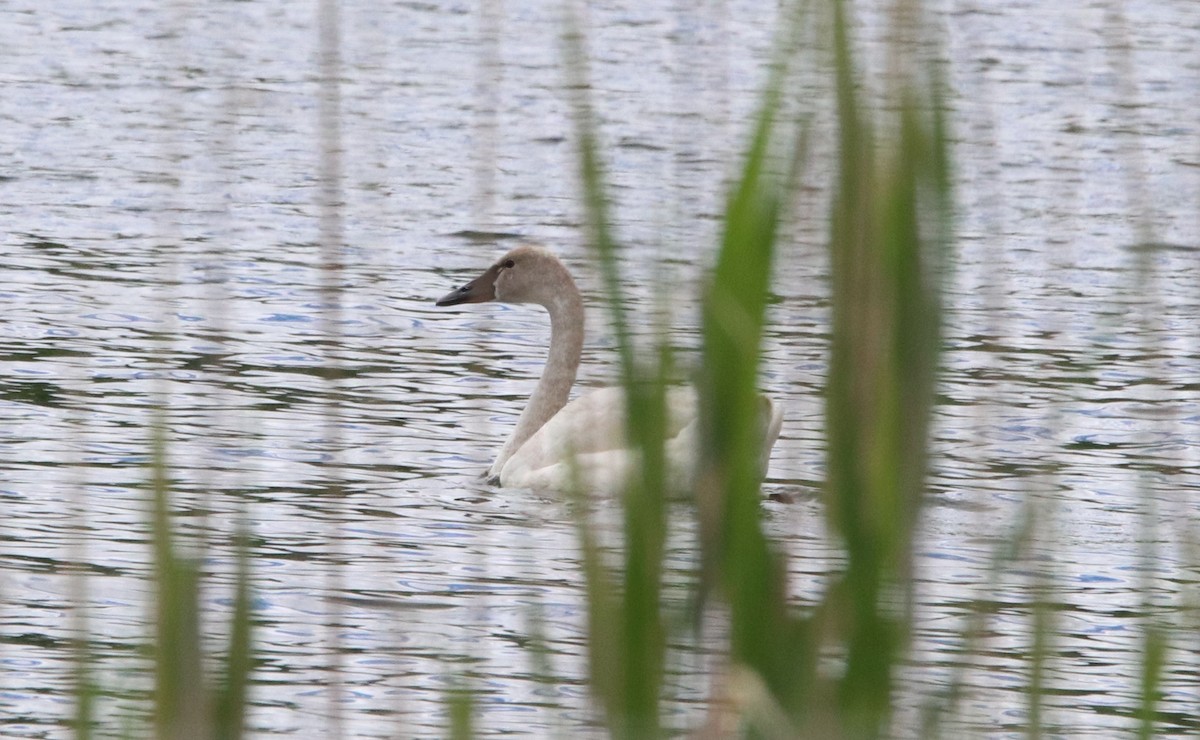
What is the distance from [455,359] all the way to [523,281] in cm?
99

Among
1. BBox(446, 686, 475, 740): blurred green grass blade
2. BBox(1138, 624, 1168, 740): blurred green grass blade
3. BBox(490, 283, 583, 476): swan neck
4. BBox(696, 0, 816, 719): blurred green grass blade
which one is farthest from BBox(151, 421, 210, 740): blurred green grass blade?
→ BBox(490, 283, 583, 476): swan neck

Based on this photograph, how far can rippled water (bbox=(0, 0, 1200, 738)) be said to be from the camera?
392cm

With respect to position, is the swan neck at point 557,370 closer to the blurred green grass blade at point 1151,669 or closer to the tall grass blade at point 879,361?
the blurred green grass blade at point 1151,669

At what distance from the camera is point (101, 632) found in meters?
6.60

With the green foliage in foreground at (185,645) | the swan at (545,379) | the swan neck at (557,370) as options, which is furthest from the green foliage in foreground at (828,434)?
the swan neck at (557,370)

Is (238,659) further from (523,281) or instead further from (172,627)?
(523,281)

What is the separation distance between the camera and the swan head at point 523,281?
10.5 m

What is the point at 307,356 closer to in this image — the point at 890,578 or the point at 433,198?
the point at 433,198

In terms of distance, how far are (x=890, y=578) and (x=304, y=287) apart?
976cm

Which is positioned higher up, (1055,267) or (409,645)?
(1055,267)

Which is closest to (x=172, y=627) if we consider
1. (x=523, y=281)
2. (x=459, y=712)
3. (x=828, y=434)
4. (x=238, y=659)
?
(x=238, y=659)

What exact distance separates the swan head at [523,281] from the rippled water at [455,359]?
1.30 feet

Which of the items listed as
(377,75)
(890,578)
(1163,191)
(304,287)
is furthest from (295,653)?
(377,75)

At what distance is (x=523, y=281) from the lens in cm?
1060
